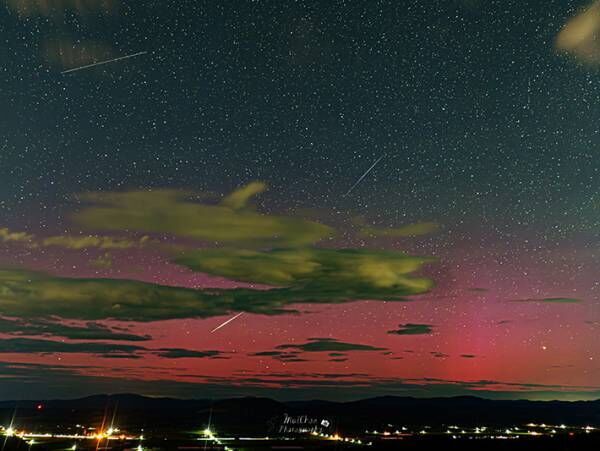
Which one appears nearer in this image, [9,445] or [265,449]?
[9,445]

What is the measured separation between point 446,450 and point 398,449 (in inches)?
365

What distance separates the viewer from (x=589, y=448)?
374ft

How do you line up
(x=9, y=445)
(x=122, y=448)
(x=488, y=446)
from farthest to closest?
1. (x=488, y=446)
2. (x=122, y=448)
3. (x=9, y=445)

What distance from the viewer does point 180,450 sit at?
354ft

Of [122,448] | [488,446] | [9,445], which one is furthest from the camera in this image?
[488,446]

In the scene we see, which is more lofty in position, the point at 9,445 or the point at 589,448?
the point at 589,448

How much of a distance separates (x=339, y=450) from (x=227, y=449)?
20.9m

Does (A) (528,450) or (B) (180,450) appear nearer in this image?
(B) (180,450)

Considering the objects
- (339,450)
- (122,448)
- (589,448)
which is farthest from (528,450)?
(122,448)

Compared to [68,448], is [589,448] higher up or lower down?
higher up

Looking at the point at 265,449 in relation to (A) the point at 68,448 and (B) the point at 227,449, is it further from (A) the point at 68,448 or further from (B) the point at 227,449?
(A) the point at 68,448

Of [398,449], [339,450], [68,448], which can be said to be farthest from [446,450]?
[68,448]

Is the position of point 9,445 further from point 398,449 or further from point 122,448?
point 398,449

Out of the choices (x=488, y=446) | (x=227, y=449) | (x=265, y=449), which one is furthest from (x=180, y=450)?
(x=488, y=446)
